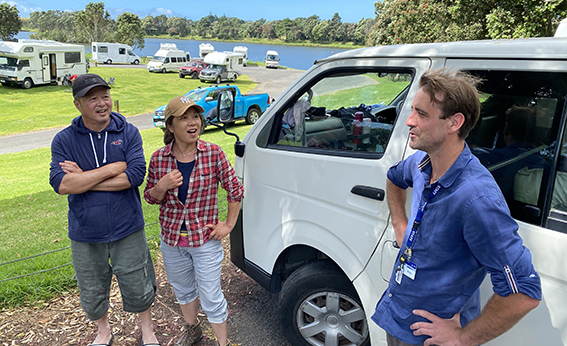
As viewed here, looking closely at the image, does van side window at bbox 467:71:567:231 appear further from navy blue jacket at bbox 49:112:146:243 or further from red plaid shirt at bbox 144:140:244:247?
navy blue jacket at bbox 49:112:146:243

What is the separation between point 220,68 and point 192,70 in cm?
431

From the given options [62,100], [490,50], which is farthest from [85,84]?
[62,100]

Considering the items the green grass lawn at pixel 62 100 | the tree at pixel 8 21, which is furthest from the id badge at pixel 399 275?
the tree at pixel 8 21

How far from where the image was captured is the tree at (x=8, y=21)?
58844mm

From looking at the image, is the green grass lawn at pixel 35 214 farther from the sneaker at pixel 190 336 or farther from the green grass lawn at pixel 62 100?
the sneaker at pixel 190 336

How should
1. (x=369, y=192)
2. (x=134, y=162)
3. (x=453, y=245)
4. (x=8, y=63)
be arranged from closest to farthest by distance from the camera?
(x=453, y=245)
(x=369, y=192)
(x=134, y=162)
(x=8, y=63)

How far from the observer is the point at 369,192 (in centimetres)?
236

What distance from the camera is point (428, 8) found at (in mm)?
15523

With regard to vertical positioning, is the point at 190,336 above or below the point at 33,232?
above

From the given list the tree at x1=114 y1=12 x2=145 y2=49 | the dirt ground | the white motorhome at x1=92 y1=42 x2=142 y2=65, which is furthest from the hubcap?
the tree at x1=114 y1=12 x2=145 y2=49

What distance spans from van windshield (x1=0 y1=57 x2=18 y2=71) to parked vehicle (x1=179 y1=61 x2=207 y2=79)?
55.1 ft

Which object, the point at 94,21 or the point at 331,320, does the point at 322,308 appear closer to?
the point at 331,320

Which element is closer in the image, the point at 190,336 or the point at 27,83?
the point at 190,336

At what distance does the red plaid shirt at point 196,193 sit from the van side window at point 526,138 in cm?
173
